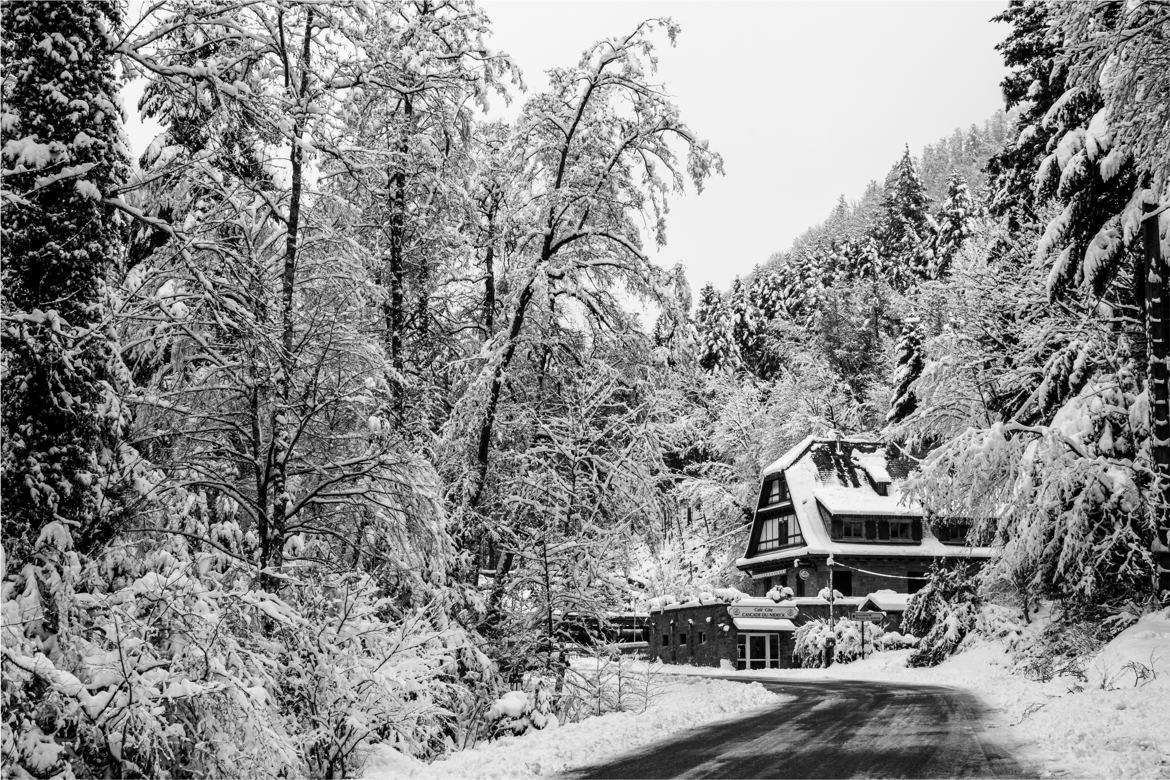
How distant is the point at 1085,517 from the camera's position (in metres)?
20.2

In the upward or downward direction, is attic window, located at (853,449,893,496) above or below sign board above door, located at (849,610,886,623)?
above

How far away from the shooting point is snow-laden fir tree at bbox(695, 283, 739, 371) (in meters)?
76.3

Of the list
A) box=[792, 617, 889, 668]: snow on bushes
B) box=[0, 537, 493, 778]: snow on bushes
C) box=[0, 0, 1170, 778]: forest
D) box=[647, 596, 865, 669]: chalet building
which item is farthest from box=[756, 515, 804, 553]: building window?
box=[0, 537, 493, 778]: snow on bushes

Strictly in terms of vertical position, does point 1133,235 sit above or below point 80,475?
above

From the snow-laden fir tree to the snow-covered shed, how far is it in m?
19.3

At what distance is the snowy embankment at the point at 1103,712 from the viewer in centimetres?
923

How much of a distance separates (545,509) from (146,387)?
788 cm

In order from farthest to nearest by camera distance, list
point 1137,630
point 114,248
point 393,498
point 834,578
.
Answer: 1. point 834,578
2. point 1137,630
3. point 393,498
4. point 114,248

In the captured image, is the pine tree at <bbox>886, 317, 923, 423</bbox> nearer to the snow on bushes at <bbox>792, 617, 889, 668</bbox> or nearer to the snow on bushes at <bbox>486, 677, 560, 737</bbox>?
the snow on bushes at <bbox>792, 617, 889, 668</bbox>

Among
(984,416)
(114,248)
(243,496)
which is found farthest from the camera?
(984,416)

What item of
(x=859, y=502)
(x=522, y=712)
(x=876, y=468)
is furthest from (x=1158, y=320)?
(x=876, y=468)

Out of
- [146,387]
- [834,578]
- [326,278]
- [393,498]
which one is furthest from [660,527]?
[834,578]

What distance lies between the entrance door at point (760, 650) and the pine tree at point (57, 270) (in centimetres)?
3966

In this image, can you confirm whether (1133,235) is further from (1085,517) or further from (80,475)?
(80,475)
